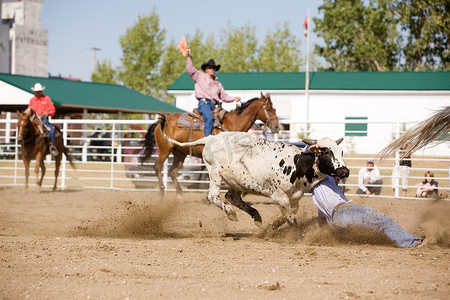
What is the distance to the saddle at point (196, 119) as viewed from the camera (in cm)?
1048

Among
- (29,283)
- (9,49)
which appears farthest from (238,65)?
(29,283)

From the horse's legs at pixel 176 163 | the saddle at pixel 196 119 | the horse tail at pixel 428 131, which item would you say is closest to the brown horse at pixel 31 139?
the horse's legs at pixel 176 163

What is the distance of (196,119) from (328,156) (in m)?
5.06

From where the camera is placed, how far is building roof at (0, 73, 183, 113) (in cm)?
2497

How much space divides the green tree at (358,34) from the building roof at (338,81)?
7535 mm

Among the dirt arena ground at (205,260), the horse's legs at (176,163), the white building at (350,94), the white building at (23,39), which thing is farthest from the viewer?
the white building at (23,39)

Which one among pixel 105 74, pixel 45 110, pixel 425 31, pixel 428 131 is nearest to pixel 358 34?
pixel 425 31

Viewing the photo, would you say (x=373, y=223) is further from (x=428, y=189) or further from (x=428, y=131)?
(x=428, y=189)

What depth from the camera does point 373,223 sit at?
19.5 ft

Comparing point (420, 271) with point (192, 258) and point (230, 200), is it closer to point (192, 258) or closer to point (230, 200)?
point (192, 258)

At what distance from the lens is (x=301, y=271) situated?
4898mm

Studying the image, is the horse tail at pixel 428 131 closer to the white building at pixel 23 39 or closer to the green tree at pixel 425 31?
the green tree at pixel 425 31

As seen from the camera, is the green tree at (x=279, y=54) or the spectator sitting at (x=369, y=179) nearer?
the spectator sitting at (x=369, y=179)

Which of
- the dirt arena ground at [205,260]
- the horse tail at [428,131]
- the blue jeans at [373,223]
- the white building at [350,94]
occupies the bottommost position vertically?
the dirt arena ground at [205,260]
